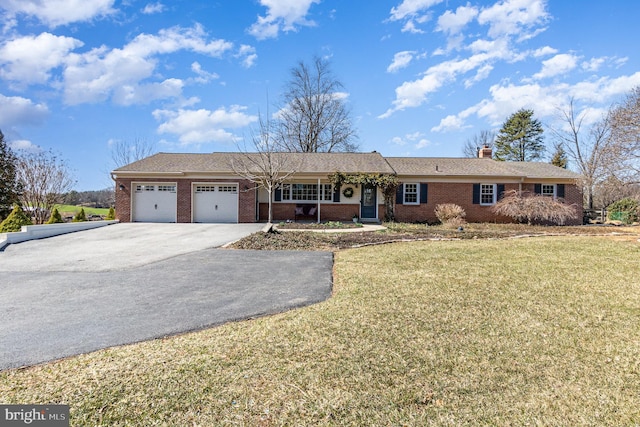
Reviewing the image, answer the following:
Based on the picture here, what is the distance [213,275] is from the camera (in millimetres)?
6824

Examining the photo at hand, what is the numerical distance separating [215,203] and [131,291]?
13563mm

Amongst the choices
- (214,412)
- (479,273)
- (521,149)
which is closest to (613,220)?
(521,149)

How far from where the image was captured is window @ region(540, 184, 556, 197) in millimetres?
18969

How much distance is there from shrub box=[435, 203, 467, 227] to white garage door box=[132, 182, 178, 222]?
1453cm

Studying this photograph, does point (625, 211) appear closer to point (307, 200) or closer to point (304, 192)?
point (307, 200)

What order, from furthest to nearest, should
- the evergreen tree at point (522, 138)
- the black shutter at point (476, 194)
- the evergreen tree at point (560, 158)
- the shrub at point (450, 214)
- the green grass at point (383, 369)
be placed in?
the evergreen tree at point (522, 138), the evergreen tree at point (560, 158), the black shutter at point (476, 194), the shrub at point (450, 214), the green grass at point (383, 369)

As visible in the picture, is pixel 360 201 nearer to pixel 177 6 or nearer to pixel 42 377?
pixel 177 6

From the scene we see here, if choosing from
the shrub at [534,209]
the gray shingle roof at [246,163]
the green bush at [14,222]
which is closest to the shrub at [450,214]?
the shrub at [534,209]

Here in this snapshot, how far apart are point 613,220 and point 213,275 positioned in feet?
90.2

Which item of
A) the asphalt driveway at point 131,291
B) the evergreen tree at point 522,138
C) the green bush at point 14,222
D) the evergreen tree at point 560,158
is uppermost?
the evergreen tree at point 522,138

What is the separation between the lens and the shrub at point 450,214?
Answer: 16.9 m

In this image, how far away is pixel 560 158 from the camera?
105 ft

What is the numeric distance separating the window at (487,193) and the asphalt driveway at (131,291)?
13.2m

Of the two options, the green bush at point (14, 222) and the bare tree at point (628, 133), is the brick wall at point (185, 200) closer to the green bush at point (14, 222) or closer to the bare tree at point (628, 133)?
the green bush at point (14, 222)
